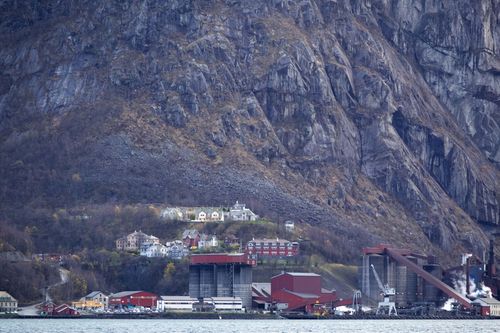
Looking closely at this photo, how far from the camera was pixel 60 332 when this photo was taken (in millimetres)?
189125

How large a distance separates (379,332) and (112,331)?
28984 mm

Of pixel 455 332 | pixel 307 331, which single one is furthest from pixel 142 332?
pixel 455 332

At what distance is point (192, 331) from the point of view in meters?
195

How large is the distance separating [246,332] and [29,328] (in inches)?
905

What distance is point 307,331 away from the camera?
7859 inches

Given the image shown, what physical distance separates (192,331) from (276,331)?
9.29 meters

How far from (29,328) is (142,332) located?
41.8 feet

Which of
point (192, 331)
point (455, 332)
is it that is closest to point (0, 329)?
point (192, 331)

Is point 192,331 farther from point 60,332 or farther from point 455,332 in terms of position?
point 455,332

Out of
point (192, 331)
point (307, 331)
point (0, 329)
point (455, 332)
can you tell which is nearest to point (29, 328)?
point (0, 329)

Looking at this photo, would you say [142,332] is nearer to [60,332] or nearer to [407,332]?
[60,332]

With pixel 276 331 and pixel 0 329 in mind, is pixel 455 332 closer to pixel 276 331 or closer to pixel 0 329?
pixel 276 331

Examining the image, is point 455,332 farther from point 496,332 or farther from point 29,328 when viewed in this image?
point 29,328

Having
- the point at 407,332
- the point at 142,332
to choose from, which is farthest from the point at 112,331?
the point at 407,332
